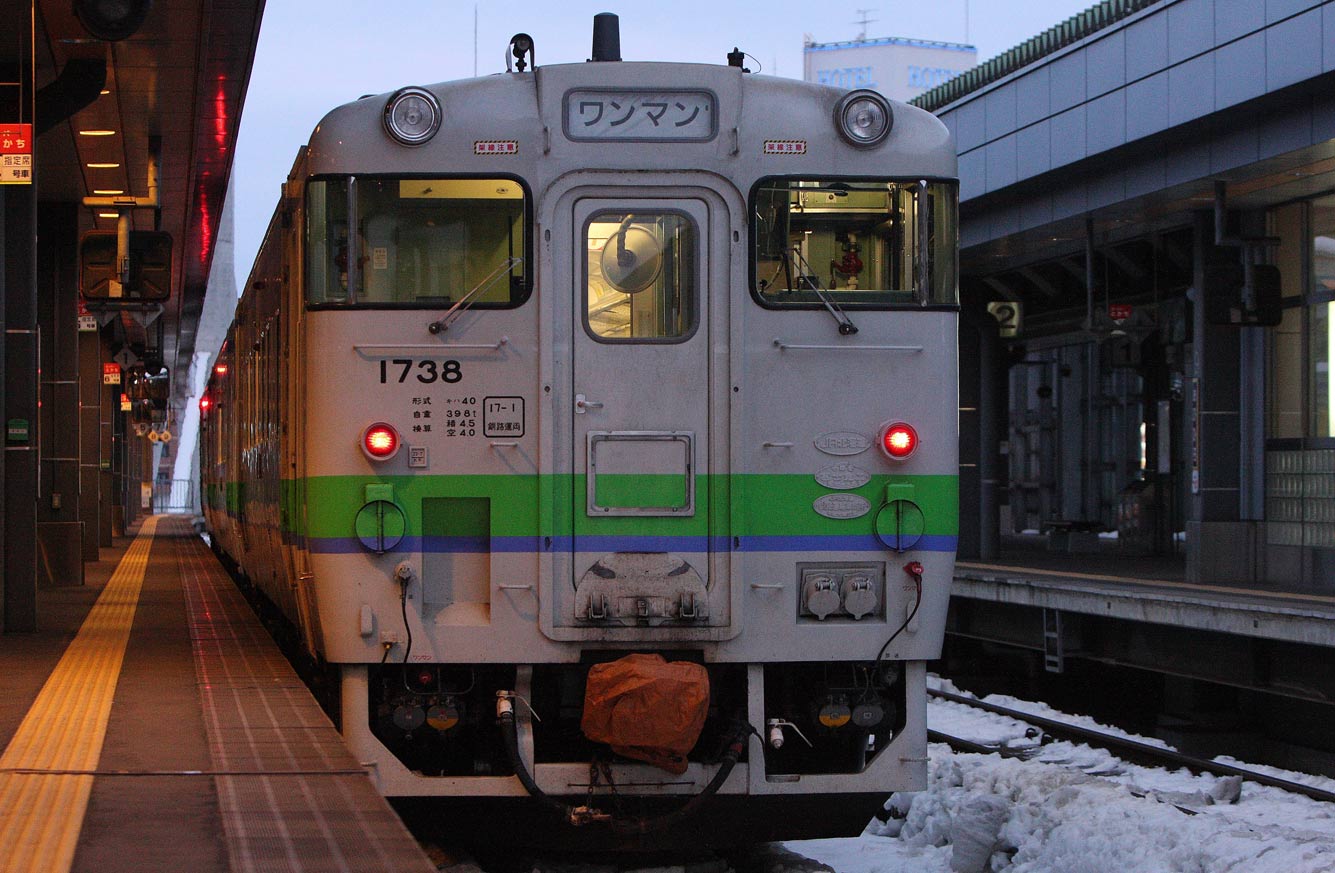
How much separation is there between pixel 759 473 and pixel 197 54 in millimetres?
8081

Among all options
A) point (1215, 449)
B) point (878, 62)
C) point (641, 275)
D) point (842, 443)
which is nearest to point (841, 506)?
point (842, 443)

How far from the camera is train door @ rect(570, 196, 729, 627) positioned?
22.6ft

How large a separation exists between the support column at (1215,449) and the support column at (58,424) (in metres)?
11.9

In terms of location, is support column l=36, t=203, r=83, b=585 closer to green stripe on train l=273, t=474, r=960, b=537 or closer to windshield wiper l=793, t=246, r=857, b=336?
green stripe on train l=273, t=474, r=960, b=537

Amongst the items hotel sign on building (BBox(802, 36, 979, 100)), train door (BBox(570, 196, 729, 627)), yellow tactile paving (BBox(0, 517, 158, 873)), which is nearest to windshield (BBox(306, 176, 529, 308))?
train door (BBox(570, 196, 729, 627))

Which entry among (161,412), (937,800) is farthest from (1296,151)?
(161,412)

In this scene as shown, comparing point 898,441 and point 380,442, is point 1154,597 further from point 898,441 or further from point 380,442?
point 380,442

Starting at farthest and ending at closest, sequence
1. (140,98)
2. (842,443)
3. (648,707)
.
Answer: (140,98), (842,443), (648,707)

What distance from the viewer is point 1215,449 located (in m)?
17.5

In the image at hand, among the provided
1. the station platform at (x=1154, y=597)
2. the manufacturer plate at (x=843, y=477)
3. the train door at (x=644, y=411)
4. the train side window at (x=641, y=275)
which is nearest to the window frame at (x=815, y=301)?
the train door at (x=644, y=411)

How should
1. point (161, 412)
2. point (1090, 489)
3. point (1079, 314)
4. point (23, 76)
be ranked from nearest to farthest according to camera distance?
point (23, 76)
point (1079, 314)
point (1090, 489)
point (161, 412)

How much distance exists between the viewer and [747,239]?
7082 mm

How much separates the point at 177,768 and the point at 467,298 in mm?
2219

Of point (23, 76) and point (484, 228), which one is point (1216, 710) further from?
point (23, 76)
